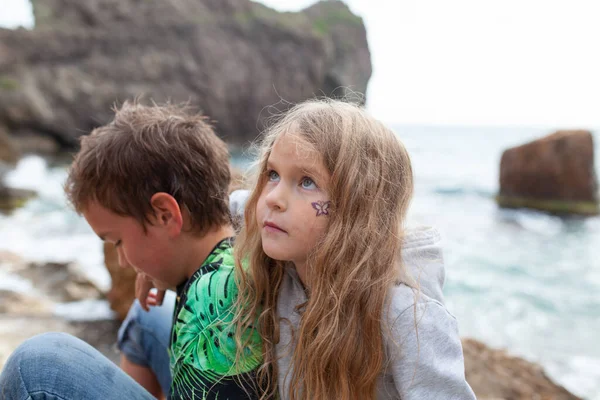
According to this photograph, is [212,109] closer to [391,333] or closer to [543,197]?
[543,197]

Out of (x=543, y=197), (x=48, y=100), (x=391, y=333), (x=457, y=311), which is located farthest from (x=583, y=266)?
(x=48, y=100)

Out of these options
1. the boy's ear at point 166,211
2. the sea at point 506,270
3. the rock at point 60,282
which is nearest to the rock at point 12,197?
the sea at point 506,270

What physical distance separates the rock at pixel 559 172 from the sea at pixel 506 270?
21.6 inches

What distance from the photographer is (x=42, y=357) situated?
1.15 m

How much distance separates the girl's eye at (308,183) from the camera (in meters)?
1.12

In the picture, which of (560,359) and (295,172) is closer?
(295,172)

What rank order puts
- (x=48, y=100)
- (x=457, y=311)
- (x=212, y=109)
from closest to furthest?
(x=457, y=311)
(x=48, y=100)
(x=212, y=109)

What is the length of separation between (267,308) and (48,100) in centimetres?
2346

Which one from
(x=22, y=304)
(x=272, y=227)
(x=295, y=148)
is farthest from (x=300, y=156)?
(x=22, y=304)

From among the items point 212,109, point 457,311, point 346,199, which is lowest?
point 212,109

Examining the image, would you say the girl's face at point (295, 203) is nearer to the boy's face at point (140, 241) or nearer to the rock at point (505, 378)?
the boy's face at point (140, 241)

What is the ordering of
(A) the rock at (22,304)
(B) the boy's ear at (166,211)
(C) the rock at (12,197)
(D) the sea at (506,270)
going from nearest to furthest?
(B) the boy's ear at (166,211), (A) the rock at (22,304), (D) the sea at (506,270), (C) the rock at (12,197)

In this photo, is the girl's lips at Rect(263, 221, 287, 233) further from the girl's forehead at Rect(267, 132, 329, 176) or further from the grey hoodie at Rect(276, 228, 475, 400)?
the grey hoodie at Rect(276, 228, 475, 400)

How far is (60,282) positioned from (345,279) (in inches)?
152
